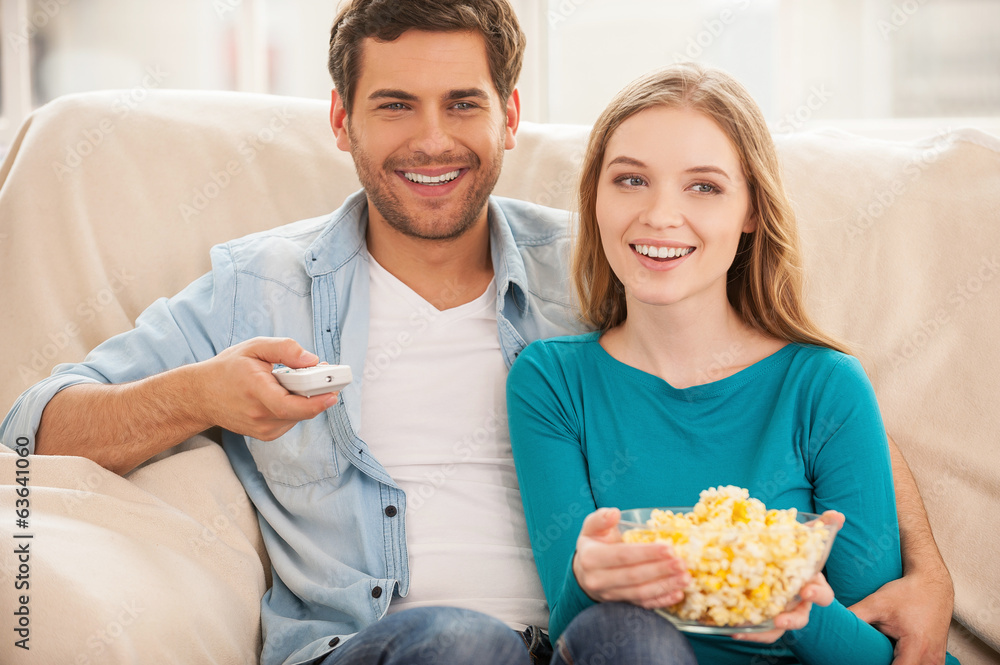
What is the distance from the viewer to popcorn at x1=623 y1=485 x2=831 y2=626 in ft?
2.82

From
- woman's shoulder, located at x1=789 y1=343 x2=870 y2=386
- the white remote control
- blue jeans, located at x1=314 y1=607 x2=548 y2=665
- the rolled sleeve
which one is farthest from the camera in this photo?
the rolled sleeve

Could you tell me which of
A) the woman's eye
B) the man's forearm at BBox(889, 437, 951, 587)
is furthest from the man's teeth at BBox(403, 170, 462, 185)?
the man's forearm at BBox(889, 437, 951, 587)

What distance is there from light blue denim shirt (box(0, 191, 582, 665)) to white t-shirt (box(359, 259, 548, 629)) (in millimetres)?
39

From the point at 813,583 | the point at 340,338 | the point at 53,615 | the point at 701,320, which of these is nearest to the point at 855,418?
the point at 701,320

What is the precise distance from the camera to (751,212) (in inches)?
50.7

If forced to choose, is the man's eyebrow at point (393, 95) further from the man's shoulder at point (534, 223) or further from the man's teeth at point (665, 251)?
the man's teeth at point (665, 251)

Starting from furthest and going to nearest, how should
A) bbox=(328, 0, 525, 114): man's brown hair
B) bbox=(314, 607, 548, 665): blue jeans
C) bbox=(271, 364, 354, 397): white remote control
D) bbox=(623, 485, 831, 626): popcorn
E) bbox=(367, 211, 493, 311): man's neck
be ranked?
bbox=(367, 211, 493, 311): man's neck, bbox=(328, 0, 525, 114): man's brown hair, bbox=(271, 364, 354, 397): white remote control, bbox=(314, 607, 548, 665): blue jeans, bbox=(623, 485, 831, 626): popcorn

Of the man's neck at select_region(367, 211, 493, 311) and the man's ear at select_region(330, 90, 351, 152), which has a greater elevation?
the man's ear at select_region(330, 90, 351, 152)

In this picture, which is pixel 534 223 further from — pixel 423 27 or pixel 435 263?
pixel 423 27

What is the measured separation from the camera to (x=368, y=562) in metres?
1.33

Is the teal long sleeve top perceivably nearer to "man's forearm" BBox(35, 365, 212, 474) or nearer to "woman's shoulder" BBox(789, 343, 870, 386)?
"woman's shoulder" BBox(789, 343, 870, 386)

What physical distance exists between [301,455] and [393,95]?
651 mm

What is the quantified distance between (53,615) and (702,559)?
2.61 feet

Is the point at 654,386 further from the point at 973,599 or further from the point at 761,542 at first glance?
the point at 973,599
